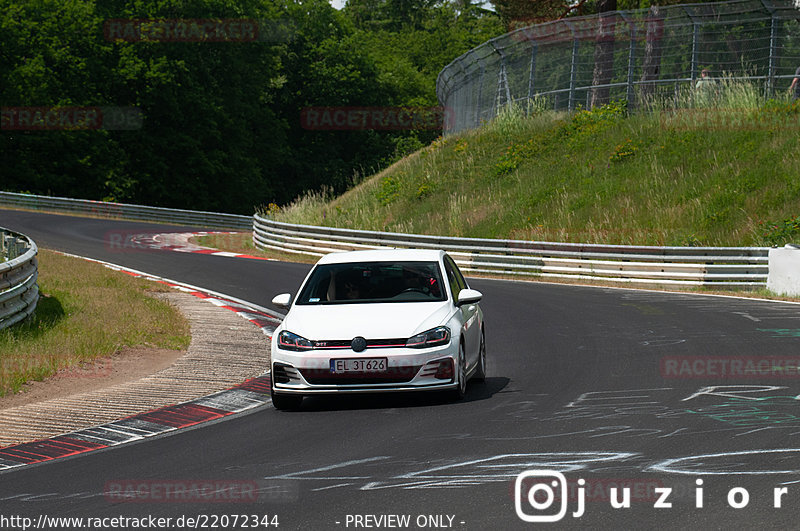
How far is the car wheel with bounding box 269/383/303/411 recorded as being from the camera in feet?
33.6

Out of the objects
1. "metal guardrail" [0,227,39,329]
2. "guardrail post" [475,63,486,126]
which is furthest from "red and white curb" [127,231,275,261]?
"metal guardrail" [0,227,39,329]

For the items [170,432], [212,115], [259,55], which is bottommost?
[170,432]

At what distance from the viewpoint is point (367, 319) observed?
10.2 m

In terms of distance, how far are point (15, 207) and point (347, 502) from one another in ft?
159

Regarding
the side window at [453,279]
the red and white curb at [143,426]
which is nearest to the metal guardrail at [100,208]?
the red and white curb at [143,426]

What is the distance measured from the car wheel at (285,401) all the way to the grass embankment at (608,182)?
19.6 metres

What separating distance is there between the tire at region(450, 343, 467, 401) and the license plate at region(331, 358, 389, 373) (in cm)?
78

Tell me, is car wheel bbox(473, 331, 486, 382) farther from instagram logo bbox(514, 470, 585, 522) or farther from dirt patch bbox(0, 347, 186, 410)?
instagram logo bbox(514, 470, 585, 522)

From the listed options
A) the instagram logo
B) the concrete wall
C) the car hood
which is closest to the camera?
the instagram logo

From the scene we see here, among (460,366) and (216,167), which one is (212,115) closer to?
(216,167)

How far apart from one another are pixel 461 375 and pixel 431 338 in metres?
0.56

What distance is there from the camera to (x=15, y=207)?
51.3 m

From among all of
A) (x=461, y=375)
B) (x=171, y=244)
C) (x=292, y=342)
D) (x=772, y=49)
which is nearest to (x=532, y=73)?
(x=772, y=49)

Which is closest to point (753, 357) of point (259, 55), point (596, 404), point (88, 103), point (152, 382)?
point (596, 404)
